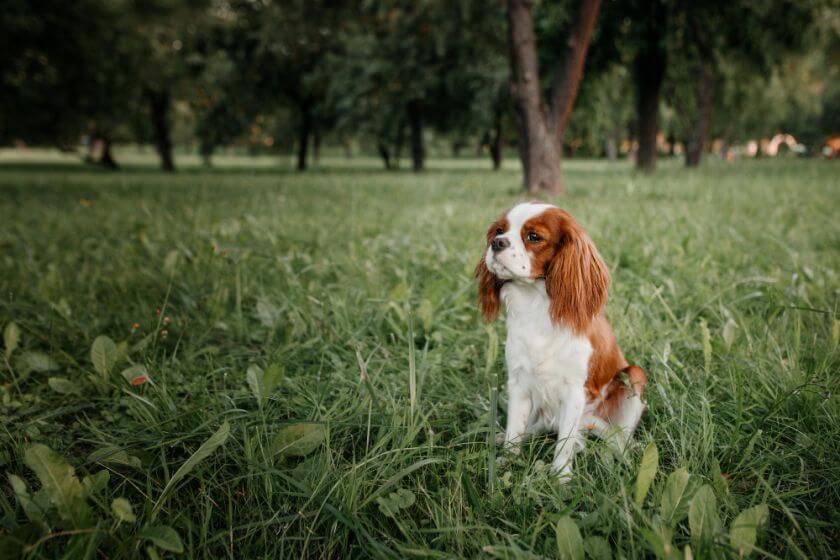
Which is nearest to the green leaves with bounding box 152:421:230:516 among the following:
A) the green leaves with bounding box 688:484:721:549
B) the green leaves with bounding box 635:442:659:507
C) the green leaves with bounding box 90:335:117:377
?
the green leaves with bounding box 90:335:117:377

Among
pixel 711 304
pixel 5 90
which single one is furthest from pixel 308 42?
pixel 711 304

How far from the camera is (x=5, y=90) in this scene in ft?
38.7

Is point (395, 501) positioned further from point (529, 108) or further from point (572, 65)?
point (572, 65)

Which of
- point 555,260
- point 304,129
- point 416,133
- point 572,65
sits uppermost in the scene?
point 304,129

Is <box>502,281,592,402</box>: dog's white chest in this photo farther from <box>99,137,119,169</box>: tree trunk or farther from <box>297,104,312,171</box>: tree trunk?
<box>99,137,119,169</box>: tree trunk

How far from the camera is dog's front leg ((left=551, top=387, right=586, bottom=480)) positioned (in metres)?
1.65

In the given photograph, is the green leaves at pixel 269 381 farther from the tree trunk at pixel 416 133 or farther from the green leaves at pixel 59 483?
the tree trunk at pixel 416 133

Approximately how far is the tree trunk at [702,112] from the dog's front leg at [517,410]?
19901mm

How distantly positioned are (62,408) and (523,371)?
174 centimetres

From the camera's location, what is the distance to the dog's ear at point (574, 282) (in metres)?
1.72

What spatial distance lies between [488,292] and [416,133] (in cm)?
2261

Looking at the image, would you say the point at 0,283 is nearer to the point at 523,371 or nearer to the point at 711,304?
the point at 523,371

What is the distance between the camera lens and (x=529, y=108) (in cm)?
848

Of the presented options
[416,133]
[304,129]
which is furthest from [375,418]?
[304,129]
